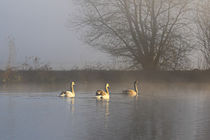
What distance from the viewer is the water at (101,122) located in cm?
911

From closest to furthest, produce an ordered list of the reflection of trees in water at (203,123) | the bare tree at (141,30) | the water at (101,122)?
1. the reflection of trees in water at (203,123)
2. the water at (101,122)
3. the bare tree at (141,30)

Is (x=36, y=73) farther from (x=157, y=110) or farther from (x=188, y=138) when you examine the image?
(x=188, y=138)

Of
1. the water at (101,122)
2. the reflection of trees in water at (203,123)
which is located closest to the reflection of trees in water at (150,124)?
the water at (101,122)

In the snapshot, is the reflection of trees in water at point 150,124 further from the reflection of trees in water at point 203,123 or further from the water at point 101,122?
the reflection of trees in water at point 203,123

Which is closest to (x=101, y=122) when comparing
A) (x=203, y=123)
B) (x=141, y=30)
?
(x=203, y=123)

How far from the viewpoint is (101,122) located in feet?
36.0

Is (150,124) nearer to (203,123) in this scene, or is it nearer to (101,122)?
(101,122)

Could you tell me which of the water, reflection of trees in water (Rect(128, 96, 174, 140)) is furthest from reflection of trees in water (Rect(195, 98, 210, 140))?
reflection of trees in water (Rect(128, 96, 174, 140))

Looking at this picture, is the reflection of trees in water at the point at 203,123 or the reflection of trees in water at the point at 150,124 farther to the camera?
the reflection of trees in water at the point at 150,124

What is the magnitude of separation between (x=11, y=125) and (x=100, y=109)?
4478 mm

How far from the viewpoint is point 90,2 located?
30.8 meters

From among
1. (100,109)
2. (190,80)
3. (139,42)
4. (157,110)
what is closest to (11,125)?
(100,109)

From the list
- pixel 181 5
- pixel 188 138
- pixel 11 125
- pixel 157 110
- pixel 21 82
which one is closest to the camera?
pixel 188 138

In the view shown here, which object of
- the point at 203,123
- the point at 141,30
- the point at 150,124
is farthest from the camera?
the point at 141,30
